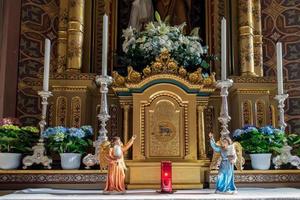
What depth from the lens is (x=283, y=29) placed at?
4543mm

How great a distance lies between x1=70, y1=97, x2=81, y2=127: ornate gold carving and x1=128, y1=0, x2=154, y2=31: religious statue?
0.95 m

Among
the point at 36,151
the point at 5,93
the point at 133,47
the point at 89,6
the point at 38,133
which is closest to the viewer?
the point at 36,151

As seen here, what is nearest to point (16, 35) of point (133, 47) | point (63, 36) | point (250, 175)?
point (63, 36)

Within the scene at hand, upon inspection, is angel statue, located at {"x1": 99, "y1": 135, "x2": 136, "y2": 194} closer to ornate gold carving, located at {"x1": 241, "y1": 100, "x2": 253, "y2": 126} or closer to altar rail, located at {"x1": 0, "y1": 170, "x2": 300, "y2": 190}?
altar rail, located at {"x1": 0, "y1": 170, "x2": 300, "y2": 190}

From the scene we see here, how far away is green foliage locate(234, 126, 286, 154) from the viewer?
318 cm

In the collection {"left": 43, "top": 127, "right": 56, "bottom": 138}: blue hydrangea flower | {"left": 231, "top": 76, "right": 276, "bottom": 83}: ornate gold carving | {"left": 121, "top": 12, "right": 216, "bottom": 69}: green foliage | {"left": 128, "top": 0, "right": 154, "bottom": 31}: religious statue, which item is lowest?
{"left": 43, "top": 127, "right": 56, "bottom": 138}: blue hydrangea flower

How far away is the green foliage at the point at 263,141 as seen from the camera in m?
3.18

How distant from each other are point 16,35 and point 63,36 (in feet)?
1.56

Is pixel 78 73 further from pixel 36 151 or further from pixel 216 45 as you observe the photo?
pixel 216 45

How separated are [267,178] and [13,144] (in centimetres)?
180

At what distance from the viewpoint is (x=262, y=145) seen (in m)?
3.18

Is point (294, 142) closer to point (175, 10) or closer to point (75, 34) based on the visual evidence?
point (175, 10)

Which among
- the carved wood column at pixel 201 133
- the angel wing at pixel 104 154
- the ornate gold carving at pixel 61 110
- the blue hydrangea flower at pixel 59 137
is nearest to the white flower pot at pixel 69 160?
the blue hydrangea flower at pixel 59 137

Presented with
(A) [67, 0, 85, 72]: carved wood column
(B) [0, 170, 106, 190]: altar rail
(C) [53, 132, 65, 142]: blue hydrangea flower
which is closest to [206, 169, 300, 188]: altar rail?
(B) [0, 170, 106, 190]: altar rail
